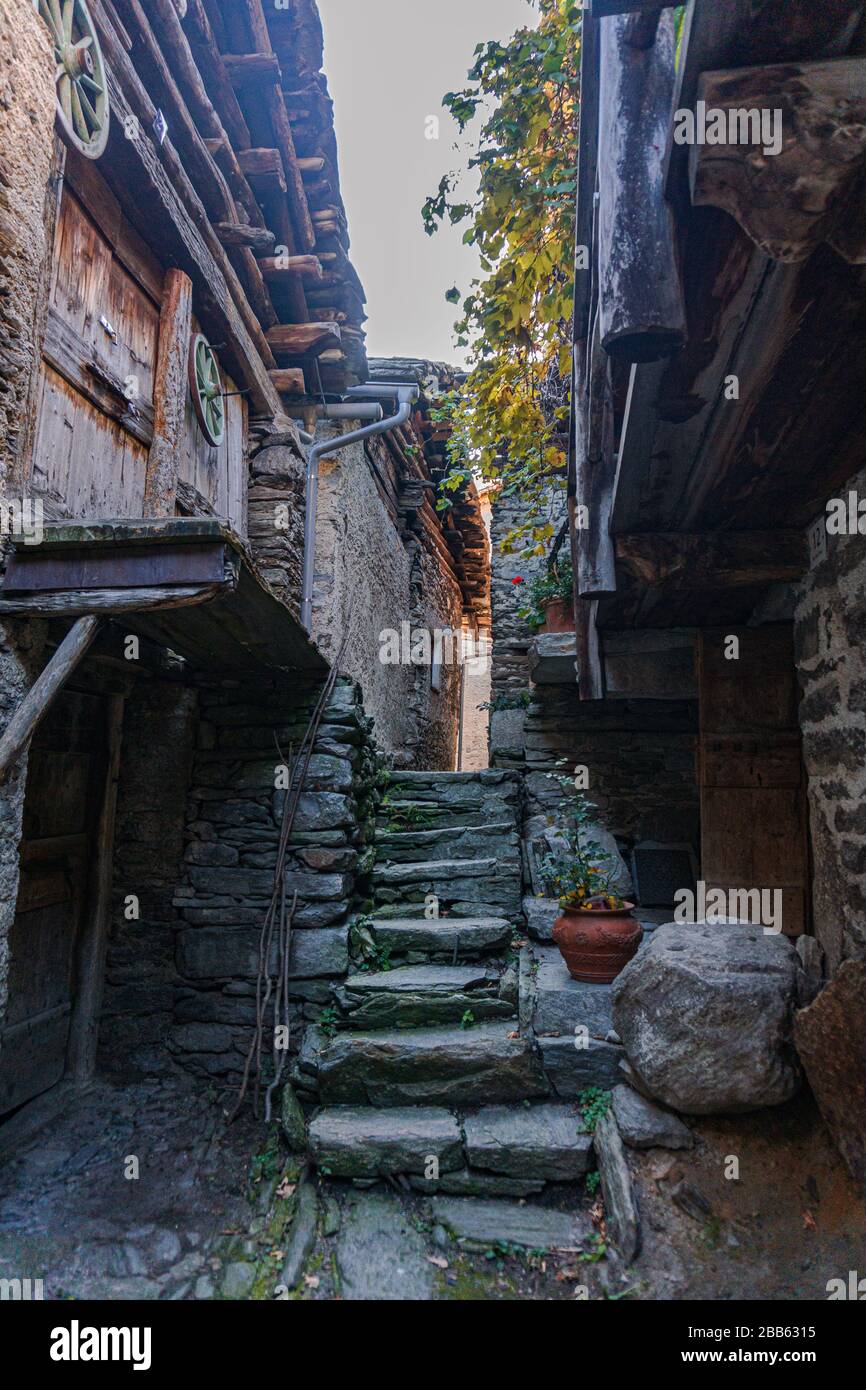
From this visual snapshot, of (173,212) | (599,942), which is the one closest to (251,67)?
(173,212)

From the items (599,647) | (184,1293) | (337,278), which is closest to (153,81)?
(337,278)

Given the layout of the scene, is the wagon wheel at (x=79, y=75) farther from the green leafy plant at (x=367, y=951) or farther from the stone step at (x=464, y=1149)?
the stone step at (x=464, y=1149)

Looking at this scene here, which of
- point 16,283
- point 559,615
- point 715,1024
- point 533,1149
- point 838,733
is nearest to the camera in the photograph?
point 16,283

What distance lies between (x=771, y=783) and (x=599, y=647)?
3.98 ft

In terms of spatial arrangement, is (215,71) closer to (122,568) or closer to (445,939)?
(122,568)

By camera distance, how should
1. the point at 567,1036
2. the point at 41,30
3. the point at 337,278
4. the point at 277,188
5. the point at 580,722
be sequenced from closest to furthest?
the point at 41,30, the point at 567,1036, the point at 277,188, the point at 337,278, the point at 580,722

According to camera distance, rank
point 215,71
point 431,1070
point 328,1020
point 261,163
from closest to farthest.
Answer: point 431,1070 < point 328,1020 < point 215,71 < point 261,163

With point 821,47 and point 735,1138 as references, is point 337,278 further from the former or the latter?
point 735,1138

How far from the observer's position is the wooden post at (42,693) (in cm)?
246

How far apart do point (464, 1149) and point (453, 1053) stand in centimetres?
43

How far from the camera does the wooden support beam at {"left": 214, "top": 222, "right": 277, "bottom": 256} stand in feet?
14.9

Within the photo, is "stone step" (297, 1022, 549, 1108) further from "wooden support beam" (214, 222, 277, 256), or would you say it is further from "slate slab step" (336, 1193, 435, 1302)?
"wooden support beam" (214, 222, 277, 256)

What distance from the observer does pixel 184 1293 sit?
8.93 ft

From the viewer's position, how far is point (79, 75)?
9.86 ft
